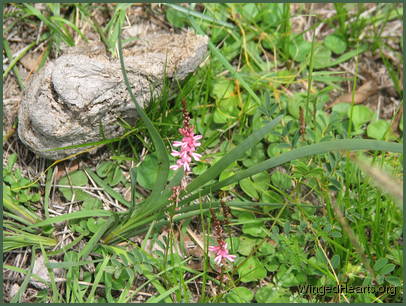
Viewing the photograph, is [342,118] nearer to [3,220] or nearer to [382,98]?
[382,98]

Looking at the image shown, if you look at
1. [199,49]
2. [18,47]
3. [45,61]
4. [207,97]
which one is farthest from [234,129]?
[18,47]

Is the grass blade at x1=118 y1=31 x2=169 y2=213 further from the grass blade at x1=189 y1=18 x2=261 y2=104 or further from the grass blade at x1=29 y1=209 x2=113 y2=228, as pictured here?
the grass blade at x1=189 y1=18 x2=261 y2=104

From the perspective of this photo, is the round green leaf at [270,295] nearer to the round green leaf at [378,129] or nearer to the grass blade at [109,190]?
the grass blade at [109,190]

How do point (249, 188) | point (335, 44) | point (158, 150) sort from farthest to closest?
point (335, 44) → point (249, 188) → point (158, 150)

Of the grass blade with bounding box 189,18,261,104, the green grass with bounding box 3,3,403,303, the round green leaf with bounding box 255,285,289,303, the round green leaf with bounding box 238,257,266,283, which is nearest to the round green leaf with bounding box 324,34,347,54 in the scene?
the green grass with bounding box 3,3,403,303

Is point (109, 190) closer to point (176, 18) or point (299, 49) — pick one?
point (176, 18)

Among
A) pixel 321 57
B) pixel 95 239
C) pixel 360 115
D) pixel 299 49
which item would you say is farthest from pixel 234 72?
pixel 95 239
